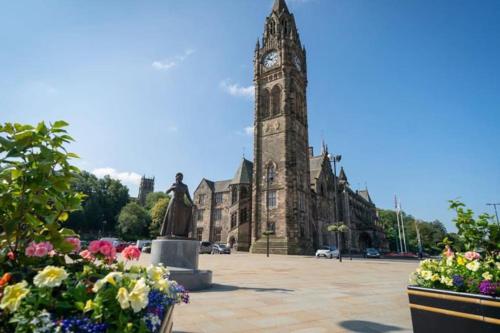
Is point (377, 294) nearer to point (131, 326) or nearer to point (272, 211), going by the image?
point (131, 326)

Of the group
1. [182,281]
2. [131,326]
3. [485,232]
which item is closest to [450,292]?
[485,232]

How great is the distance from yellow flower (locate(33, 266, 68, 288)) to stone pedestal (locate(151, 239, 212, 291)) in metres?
7.31

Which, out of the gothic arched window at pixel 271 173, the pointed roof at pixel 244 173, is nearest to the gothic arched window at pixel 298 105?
the gothic arched window at pixel 271 173

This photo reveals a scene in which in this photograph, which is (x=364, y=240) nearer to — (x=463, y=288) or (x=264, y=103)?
(x=264, y=103)

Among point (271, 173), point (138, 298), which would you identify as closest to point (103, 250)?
point (138, 298)

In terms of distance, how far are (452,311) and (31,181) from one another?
209 inches

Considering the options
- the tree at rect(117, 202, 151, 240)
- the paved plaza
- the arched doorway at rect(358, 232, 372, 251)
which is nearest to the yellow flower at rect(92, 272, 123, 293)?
the paved plaza

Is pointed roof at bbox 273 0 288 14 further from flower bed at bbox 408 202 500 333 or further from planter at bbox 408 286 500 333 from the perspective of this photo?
planter at bbox 408 286 500 333

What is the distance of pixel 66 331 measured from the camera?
1766 mm

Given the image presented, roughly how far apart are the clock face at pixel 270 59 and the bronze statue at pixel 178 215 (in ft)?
126

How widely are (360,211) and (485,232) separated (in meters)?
71.7

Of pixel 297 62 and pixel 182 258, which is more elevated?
pixel 297 62

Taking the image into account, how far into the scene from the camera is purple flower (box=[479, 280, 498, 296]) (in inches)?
A: 138

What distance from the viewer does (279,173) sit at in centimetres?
4000
